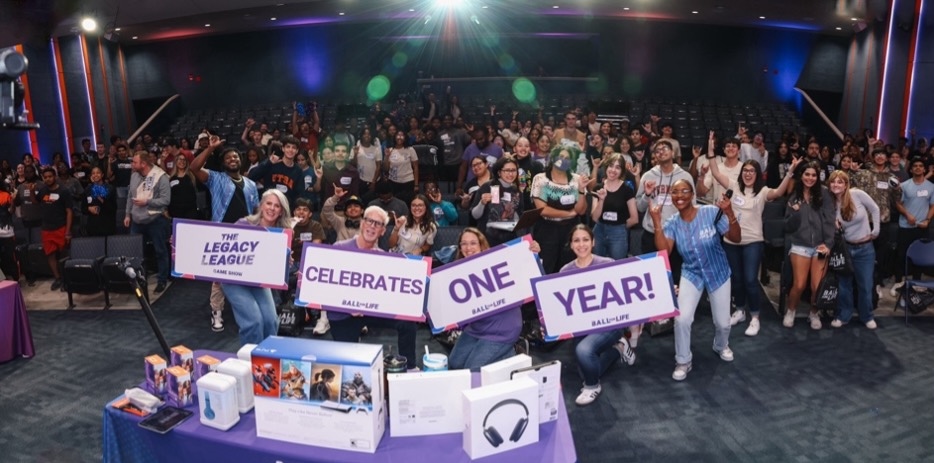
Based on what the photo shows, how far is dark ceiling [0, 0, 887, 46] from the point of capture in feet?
43.2

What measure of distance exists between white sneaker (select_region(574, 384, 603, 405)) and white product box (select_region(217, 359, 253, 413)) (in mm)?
2540

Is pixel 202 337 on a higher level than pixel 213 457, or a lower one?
lower

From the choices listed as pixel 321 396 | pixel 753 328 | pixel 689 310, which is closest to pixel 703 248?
pixel 689 310

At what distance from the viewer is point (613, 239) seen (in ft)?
20.2

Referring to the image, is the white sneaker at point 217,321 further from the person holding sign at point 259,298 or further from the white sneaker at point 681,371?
the white sneaker at point 681,371

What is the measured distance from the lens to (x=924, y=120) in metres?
13.6

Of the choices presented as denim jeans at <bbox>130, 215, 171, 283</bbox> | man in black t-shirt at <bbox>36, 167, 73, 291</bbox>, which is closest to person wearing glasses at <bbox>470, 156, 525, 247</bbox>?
denim jeans at <bbox>130, 215, 171, 283</bbox>

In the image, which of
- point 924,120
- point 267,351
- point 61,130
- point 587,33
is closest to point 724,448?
point 267,351

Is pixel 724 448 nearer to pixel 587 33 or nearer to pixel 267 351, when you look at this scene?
pixel 267 351

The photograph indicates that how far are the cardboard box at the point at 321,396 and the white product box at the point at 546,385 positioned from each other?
26.9 inches

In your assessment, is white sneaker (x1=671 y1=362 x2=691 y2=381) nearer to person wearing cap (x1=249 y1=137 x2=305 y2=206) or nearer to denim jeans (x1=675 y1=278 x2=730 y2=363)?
denim jeans (x1=675 y1=278 x2=730 y2=363)

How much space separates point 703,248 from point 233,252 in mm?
3569

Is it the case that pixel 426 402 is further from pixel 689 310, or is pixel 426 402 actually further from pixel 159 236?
pixel 159 236

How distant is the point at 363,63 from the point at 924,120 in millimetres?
15161
